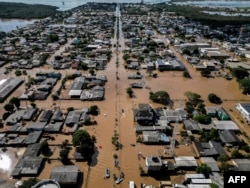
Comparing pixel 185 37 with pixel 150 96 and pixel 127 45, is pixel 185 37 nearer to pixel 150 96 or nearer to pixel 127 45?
pixel 127 45

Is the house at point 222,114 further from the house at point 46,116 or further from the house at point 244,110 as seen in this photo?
the house at point 46,116

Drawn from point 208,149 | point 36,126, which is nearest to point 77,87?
point 36,126

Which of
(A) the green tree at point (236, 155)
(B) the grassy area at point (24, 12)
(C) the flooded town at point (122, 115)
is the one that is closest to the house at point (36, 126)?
(C) the flooded town at point (122, 115)

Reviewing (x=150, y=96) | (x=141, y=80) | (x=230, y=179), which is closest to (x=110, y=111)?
(x=150, y=96)

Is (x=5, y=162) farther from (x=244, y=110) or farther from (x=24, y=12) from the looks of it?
(x=24, y=12)

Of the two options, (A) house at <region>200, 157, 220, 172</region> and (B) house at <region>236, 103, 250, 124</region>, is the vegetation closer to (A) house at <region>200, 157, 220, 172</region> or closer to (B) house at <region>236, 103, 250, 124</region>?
(B) house at <region>236, 103, 250, 124</region>

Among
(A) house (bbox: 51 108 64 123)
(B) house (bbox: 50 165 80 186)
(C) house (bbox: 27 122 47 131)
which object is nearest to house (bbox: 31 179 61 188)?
(B) house (bbox: 50 165 80 186)
